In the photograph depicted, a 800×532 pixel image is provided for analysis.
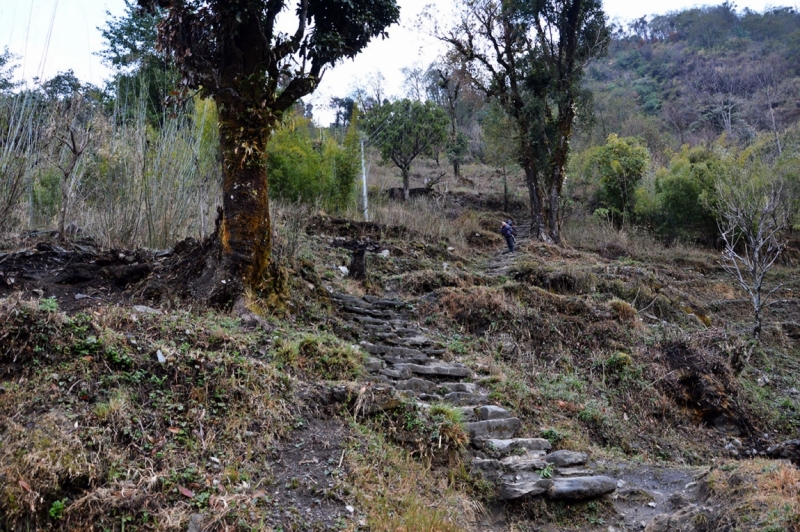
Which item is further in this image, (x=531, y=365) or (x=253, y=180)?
(x=531, y=365)

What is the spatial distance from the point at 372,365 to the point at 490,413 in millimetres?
1367

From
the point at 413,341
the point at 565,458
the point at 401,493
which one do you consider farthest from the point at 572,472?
the point at 413,341

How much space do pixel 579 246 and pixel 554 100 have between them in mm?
4841

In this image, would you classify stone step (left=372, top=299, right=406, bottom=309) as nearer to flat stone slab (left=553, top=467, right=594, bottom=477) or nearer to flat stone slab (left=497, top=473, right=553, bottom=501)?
flat stone slab (left=553, top=467, right=594, bottom=477)

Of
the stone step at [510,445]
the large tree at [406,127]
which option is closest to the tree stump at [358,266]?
the stone step at [510,445]

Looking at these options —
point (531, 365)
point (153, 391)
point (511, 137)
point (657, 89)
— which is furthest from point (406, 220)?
point (657, 89)

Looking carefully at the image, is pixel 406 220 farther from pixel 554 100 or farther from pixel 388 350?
pixel 388 350

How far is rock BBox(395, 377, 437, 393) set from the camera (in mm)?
5680

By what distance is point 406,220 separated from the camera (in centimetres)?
1562

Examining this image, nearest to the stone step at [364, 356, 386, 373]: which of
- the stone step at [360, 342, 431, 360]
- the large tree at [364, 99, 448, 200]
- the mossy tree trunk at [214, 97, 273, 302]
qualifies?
the stone step at [360, 342, 431, 360]

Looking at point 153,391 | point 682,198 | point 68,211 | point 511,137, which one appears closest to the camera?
point 153,391

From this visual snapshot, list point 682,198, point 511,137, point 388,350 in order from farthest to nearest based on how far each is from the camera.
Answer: point 682,198 < point 511,137 < point 388,350

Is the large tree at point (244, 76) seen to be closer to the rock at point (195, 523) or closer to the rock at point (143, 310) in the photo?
the rock at point (143, 310)

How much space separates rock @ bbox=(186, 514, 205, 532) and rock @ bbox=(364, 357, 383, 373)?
276 centimetres
